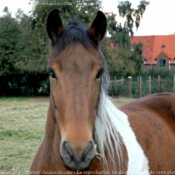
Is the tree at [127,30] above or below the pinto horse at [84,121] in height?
above

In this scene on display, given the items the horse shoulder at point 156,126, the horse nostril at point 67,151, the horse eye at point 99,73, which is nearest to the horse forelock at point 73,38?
the horse eye at point 99,73

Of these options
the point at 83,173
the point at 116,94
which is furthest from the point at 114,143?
the point at 116,94

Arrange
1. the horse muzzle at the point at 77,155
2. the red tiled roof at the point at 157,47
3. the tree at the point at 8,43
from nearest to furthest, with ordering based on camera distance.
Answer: the horse muzzle at the point at 77,155 → the tree at the point at 8,43 → the red tiled roof at the point at 157,47

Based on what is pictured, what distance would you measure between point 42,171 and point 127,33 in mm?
30281

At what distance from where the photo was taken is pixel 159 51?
134 feet

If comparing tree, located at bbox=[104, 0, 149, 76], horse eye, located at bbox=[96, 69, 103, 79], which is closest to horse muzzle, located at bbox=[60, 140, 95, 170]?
horse eye, located at bbox=[96, 69, 103, 79]

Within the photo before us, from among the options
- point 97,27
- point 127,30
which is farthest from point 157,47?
point 97,27

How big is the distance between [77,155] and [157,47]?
134ft

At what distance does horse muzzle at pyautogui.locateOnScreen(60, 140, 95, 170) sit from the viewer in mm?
1902

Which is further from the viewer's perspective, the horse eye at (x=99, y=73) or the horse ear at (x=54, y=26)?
the horse ear at (x=54, y=26)

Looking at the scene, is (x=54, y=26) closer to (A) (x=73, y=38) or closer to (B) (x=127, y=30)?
(A) (x=73, y=38)

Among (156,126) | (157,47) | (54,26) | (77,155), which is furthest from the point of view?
(157,47)

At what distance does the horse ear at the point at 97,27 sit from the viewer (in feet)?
7.75

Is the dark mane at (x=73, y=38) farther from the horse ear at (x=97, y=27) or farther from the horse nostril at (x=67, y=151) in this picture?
the horse nostril at (x=67, y=151)
